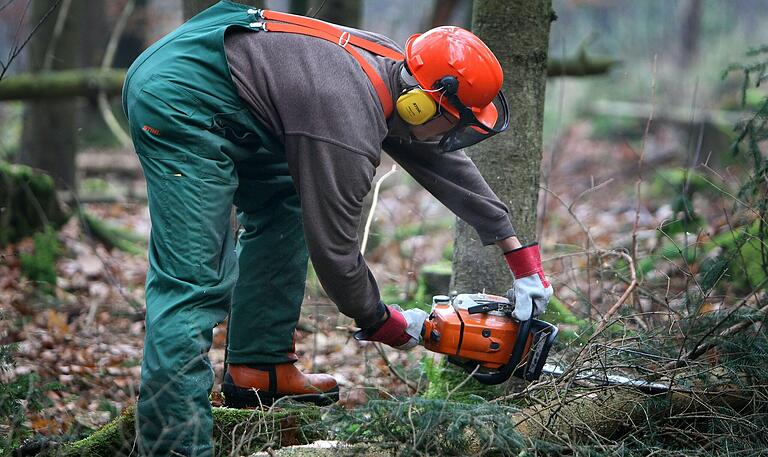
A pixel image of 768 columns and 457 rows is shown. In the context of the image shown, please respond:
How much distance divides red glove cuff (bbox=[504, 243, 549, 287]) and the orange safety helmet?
638 millimetres

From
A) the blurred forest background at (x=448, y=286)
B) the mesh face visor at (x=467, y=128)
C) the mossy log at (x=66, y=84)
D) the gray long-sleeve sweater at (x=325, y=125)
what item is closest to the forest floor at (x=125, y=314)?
the blurred forest background at (x=448, y=286)

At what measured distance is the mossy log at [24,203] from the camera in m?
6.23

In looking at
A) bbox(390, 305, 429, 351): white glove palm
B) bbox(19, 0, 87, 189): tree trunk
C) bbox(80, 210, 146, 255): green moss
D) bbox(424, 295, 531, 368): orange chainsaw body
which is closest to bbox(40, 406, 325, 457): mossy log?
bbox(390, 305, 429, 351): white glove palm

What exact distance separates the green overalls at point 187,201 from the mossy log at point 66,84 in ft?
14.2

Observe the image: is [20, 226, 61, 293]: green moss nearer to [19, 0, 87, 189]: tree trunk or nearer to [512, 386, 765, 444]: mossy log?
[19, 0, 87, 189]: tree trunk

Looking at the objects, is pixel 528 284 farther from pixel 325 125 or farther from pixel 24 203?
pixel 24 203

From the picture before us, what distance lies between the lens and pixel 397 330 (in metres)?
3.29

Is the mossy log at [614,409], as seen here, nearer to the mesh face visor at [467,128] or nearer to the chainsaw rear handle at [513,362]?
the chainsaw rear handle at [513,362]

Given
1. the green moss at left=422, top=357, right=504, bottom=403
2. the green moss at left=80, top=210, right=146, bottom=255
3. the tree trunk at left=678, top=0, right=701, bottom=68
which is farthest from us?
the tree trunk at left=678, top=0, right=701, bottom=68

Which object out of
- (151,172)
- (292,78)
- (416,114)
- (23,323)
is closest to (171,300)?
(151,172)

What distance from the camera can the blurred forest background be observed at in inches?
127

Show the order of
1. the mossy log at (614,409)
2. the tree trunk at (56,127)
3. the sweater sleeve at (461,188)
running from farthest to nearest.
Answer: the tree trunk at (56,127) < the sweater sleeve at (461,188) < the mossy log at (614,409)

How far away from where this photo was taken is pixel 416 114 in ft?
10.0

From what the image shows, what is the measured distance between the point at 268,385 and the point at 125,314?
222 cm
